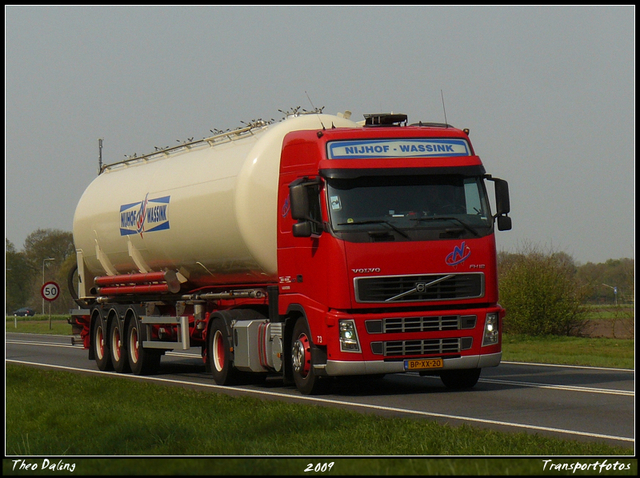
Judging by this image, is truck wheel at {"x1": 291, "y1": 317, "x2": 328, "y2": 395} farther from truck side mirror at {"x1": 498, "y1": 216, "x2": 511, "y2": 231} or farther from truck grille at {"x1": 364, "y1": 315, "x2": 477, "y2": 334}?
truck side mirror at {"x1": 498, "y1": 216, "x2": 511, "y2": 231}

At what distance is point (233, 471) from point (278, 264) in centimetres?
938

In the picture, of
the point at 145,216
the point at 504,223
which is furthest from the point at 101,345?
the point at 504,223

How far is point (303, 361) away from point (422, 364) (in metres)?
1.83

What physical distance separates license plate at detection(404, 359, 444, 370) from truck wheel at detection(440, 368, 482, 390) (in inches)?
50.5

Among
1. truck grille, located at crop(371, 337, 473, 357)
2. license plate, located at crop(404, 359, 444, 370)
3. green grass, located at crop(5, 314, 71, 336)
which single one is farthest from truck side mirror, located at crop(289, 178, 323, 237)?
green grass, located at crop(5, 314, 71, 336)

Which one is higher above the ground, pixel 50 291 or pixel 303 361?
pixel 50 291

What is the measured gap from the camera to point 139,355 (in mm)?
22000

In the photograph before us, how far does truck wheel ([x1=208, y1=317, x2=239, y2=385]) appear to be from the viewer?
59.2 feet

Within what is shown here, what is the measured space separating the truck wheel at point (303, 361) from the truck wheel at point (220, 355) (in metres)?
2.09

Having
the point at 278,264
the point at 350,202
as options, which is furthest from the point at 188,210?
the point at 350,202

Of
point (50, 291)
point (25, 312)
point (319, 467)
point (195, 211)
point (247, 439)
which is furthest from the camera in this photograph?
point (25, 312)

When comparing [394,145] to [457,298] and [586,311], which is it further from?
[586,311]

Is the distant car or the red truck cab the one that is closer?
the red truck cab

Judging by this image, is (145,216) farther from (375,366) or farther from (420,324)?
(420,324)
